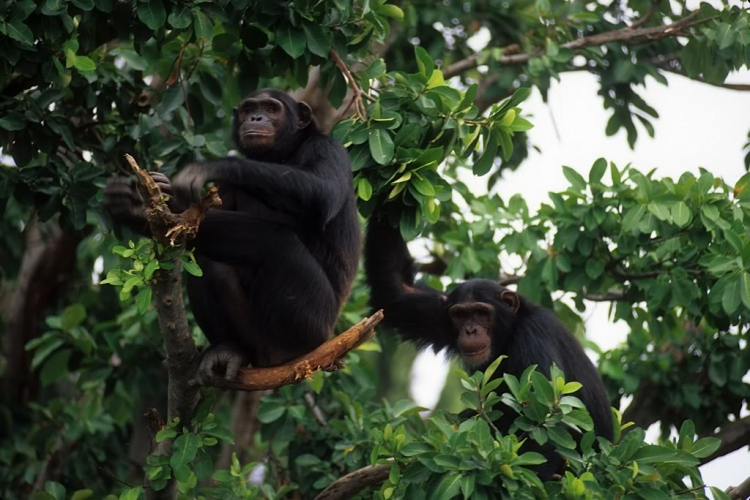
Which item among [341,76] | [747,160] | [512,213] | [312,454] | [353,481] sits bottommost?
[312,454]

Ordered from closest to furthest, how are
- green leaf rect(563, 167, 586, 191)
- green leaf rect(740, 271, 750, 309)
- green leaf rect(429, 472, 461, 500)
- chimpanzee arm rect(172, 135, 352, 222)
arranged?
green leaf rect(429, 472, 461, 500), chimpanzee arm rect(172, 135, 352, 222), green leaf rect(740, 271, 750, 309), green leaf rect(563, 167, 586, 191)

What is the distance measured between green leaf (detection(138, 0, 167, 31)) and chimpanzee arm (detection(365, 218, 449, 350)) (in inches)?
88.5

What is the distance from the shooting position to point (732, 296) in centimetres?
602

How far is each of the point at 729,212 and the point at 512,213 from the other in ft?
5.80

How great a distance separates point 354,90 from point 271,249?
4.47 ft

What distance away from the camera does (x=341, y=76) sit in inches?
258

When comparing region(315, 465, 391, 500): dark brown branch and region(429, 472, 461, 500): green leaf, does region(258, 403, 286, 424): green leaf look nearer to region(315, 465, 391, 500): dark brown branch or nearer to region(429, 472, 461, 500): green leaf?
region(315, 465, 391, 500): dark brown branch

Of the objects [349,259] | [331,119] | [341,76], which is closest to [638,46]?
[331,119]

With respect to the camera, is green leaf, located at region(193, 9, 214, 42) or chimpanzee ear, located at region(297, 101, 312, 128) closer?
green leaf, located at region(193, 9, 214, 42)

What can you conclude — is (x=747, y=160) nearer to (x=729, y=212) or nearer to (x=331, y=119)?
(x=729, y=212)

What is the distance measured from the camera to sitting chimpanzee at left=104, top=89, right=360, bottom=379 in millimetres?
5266

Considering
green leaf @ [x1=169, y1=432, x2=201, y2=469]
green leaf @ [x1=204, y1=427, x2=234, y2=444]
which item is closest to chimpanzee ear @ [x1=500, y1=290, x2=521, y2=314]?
green leaf @ [x1=204, y1=427, x2=234, y2=444]

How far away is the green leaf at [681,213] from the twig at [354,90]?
216 centimetres

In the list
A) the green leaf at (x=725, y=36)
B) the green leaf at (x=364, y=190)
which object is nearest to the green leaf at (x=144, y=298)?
the green leaf at (x=364, y=190)
